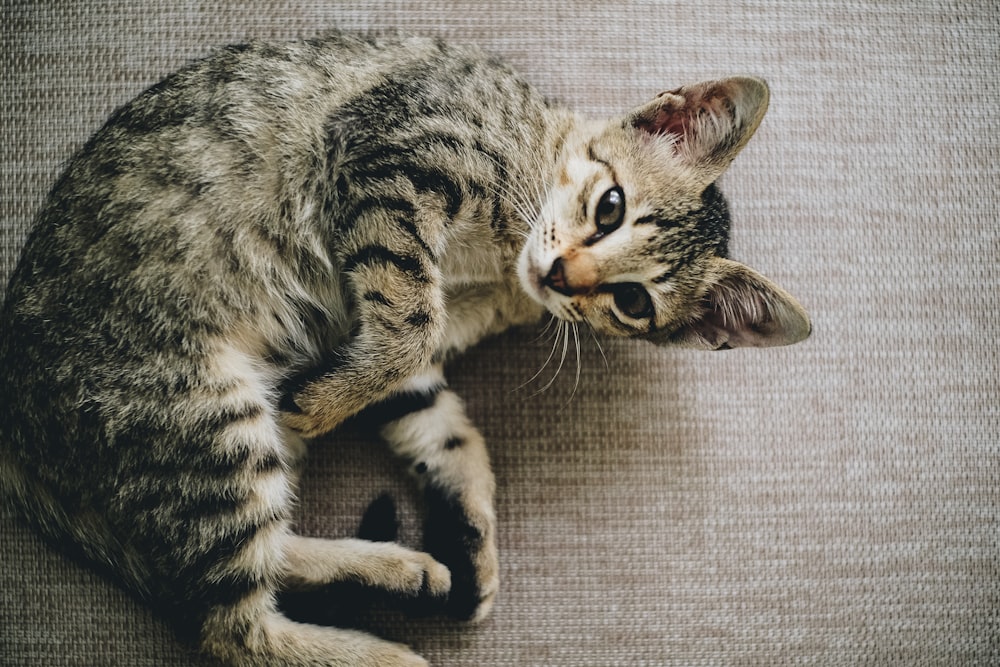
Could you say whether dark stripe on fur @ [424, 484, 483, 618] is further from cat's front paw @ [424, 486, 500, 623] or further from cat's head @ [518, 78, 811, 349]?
cat's head @ [518, 78, 811, 349]

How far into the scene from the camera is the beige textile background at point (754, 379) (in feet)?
4.21

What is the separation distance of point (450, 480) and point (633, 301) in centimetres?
48

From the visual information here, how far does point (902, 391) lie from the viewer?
4.40 feet

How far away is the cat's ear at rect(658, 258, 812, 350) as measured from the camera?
981 millimetres

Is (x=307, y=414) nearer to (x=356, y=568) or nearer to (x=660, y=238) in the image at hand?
(x=356, y=568)

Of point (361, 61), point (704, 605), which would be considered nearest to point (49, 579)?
point (361, 61)

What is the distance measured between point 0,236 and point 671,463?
1352 millimetres

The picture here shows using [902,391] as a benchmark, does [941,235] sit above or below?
above

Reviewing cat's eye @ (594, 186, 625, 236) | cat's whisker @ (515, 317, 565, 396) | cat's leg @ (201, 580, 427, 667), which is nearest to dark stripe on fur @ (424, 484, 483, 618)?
cat's leg @ (201, 580, 427, 667)

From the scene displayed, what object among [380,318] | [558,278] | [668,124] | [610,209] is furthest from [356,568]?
[668,124]

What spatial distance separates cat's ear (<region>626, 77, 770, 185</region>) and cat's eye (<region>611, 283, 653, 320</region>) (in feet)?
0.66

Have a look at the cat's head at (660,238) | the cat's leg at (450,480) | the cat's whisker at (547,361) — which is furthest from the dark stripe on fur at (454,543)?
the cat's head at (660,238)

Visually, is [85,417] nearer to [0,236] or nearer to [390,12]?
[0,236]

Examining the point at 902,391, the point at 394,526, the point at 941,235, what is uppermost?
the point at 941,235
